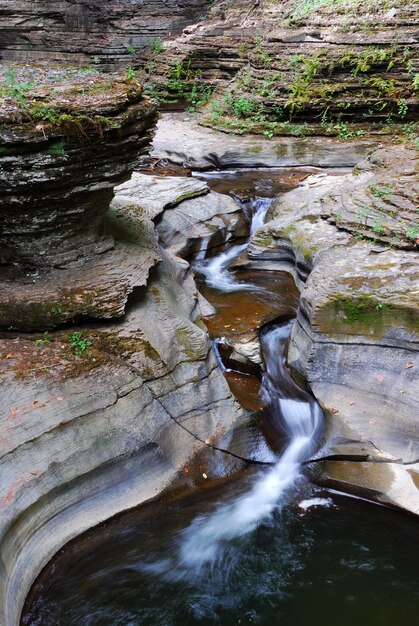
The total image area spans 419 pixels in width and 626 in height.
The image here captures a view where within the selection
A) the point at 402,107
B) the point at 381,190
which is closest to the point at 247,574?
the point at 381,190

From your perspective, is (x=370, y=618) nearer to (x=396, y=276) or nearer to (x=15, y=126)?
(x=396, y=276)

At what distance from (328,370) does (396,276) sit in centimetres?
126

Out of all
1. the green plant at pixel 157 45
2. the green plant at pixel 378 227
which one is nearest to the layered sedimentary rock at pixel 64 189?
the green plant at pixel 378 227

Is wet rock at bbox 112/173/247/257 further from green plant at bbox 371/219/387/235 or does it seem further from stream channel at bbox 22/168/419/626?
stream channel at bbox 22/168/419/626

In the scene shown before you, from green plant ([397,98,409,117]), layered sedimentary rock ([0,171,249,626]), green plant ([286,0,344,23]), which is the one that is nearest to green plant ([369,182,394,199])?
layered sedimentary rock ([0,171,249,626])

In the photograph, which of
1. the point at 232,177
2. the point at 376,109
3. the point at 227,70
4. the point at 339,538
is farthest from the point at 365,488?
the point at 227,70

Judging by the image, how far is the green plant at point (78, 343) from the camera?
5137 mm

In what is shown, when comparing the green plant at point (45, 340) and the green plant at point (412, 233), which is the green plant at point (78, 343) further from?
the green plant at point (412, 233)

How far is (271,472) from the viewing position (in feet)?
17.9

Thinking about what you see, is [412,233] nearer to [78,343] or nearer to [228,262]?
[228,262]

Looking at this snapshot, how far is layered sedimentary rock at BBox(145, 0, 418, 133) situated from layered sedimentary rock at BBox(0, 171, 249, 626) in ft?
24.8

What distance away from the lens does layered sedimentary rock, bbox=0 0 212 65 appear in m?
17.3

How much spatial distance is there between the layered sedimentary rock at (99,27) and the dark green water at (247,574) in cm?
1614

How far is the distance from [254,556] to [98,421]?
5.76 ft
